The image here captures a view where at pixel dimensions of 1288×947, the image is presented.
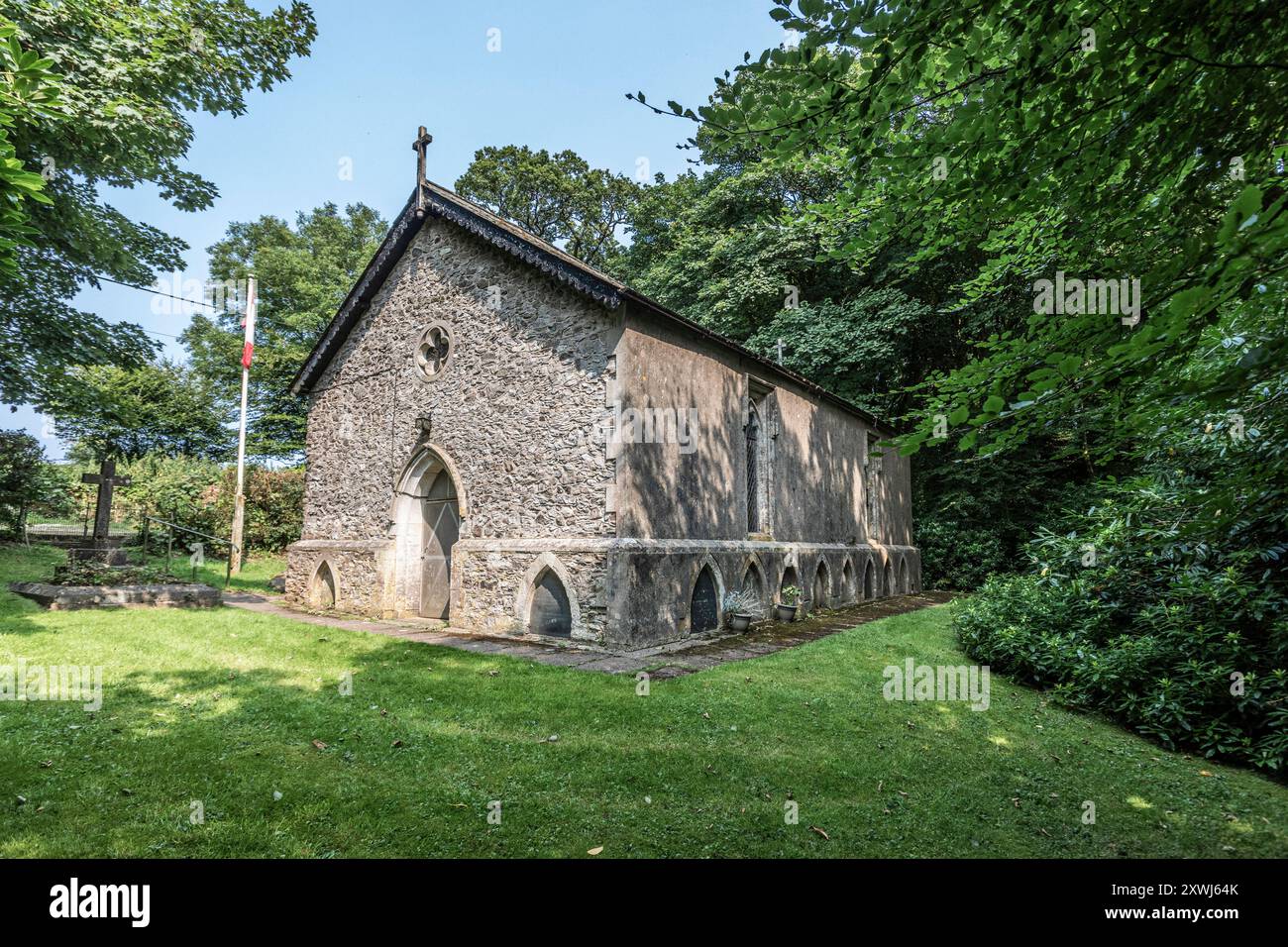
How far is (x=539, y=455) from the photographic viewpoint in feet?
33.9

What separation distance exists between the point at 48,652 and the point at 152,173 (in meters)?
11.8

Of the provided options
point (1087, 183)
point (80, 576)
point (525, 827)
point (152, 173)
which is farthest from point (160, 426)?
point (1087, 183)

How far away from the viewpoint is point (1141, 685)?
6711 mm

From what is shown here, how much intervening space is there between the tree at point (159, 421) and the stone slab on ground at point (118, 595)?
15.9m

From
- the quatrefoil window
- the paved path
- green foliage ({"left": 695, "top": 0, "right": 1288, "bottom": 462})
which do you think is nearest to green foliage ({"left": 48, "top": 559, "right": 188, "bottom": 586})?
the paved path

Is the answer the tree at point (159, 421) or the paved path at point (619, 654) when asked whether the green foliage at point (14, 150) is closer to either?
the paved path at point (619, 654)

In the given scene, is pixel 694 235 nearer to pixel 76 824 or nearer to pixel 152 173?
pixel 152 173

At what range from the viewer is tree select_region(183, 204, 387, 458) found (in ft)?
91.5

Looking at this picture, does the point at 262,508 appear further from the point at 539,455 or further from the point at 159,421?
the point at 539,455

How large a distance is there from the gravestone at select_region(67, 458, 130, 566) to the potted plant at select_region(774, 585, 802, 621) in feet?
45.2

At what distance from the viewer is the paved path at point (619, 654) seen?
8.06 meters

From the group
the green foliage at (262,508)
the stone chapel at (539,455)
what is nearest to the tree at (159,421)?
the green foliage at (262,508)

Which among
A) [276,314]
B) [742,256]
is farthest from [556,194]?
[276,314]

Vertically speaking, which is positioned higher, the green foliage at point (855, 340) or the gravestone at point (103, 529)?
the green foliage at point (855, 340)
